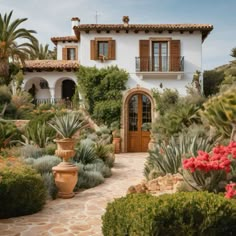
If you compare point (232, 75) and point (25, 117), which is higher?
point (232, 75)

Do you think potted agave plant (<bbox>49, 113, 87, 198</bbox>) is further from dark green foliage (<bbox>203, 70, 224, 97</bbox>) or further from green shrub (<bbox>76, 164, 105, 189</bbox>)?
dark green foliage (<bbox>203, 70, 224, 97</bbox>)

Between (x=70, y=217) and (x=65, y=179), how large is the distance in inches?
→ 71.2

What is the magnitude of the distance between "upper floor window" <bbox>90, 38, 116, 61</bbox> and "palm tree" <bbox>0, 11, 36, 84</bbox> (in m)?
5.13

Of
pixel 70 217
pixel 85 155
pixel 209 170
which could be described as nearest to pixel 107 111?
pixel 85 155

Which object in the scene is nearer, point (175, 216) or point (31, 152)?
point (175, 216)

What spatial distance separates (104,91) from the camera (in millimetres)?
19500

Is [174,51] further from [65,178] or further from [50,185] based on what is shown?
[50,185]

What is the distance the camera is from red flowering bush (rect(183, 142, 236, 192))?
228 inches

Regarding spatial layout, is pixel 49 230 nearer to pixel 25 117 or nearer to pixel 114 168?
pixel 114 168

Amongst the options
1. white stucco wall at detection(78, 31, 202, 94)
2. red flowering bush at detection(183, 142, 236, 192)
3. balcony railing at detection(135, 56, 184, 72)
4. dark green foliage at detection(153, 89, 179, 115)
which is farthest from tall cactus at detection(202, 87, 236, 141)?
white stucco wall at detection(78, 31, 202, 94)

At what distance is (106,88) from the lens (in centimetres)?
1948

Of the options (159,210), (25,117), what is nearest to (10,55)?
(25,117)

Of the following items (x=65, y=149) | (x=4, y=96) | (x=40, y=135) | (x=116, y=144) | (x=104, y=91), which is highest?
(x=104, y=91)

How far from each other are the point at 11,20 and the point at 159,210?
20798mm
